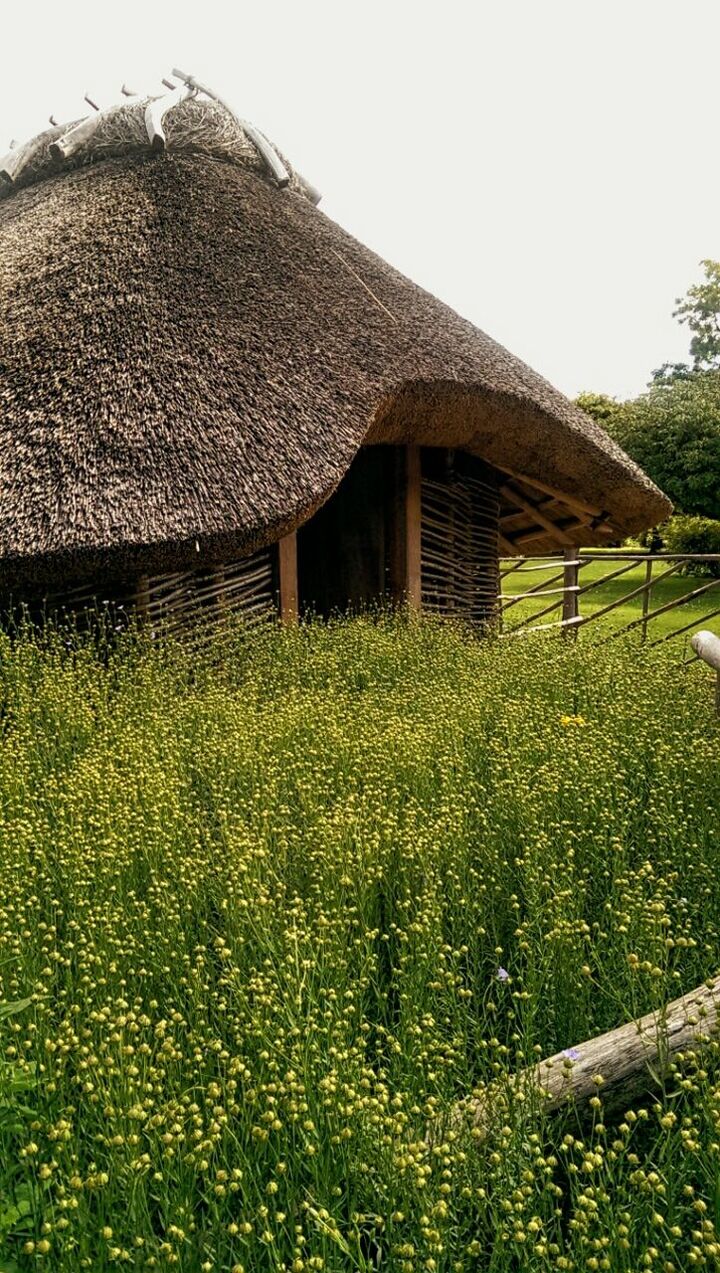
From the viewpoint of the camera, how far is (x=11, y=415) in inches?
240

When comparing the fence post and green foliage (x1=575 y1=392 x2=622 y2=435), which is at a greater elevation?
green foliage (x1=575 y1=392 x2=622 y2=435)

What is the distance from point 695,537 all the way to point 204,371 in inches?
777

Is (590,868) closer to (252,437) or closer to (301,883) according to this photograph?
Result: (301,883)

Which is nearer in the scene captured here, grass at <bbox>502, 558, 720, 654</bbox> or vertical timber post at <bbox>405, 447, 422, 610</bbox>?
vertical timber post at <bbox>405, 447, 422, 610</bbox>

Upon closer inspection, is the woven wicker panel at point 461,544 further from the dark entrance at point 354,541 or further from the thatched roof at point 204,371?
the thatched roof at point 204,371

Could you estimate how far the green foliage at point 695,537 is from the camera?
912 inches

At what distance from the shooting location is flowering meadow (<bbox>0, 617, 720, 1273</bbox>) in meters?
1.77

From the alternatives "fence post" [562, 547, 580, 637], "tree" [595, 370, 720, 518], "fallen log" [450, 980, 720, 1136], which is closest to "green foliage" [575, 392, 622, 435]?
"tree" [595, 370, 720, 518]

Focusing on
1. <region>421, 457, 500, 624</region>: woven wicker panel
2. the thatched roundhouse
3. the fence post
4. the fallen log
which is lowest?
the fence post

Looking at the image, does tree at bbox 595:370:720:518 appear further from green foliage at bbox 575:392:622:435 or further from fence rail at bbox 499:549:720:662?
green foliage at bbox 575:392:622:435

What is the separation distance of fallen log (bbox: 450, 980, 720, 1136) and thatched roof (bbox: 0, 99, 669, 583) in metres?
4.09

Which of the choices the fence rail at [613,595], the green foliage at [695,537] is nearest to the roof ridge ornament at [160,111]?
the fence rail at [613,595]

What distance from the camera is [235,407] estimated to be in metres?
6.33

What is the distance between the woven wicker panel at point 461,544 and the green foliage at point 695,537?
14152 millimetres
